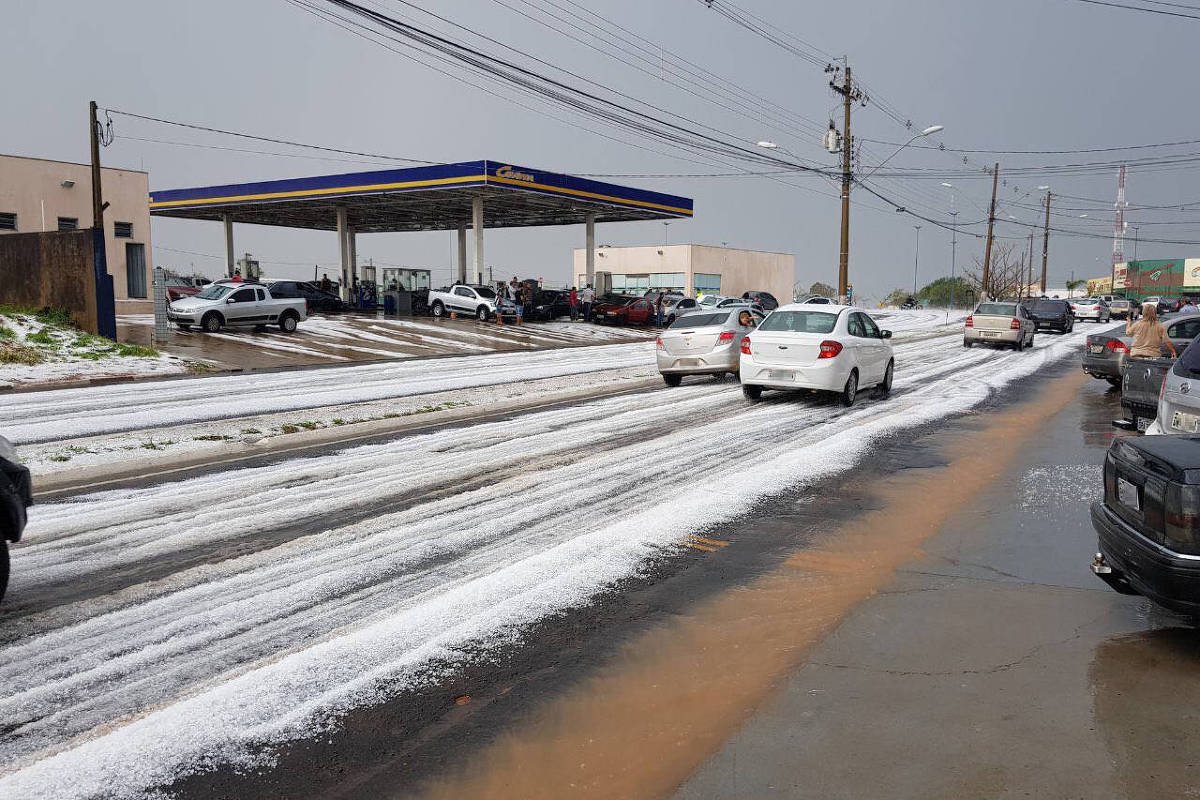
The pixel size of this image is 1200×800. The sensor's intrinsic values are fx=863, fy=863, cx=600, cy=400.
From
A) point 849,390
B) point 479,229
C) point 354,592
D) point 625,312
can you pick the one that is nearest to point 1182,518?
point 354,592

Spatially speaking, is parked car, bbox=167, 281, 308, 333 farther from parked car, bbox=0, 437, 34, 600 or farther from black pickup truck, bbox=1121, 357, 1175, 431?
black pickup truck, bbox=1121, 357, 1175, 431

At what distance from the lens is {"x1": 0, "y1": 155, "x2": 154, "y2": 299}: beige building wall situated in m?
35.0

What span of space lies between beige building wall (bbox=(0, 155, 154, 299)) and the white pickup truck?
11.6 metres

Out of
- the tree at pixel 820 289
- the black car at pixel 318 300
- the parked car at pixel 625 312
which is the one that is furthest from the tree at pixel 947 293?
the black car at pixel 318 300

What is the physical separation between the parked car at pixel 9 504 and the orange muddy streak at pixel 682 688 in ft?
10.4

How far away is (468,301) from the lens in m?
37.7

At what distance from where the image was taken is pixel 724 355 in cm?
1667

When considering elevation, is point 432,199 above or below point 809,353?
above

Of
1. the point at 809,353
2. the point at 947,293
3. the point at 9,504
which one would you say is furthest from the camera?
the point at 947,293

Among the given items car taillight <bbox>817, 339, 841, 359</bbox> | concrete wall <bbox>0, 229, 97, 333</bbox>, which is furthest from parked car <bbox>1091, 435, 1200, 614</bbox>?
concrete wall <bbox>0, 229, 97, 333</bbox>

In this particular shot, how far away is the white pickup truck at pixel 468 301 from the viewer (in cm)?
3738

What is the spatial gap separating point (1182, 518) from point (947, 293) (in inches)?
4408

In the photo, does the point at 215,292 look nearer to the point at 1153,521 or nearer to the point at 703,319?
the point at 703,319

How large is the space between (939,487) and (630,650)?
4.99m
